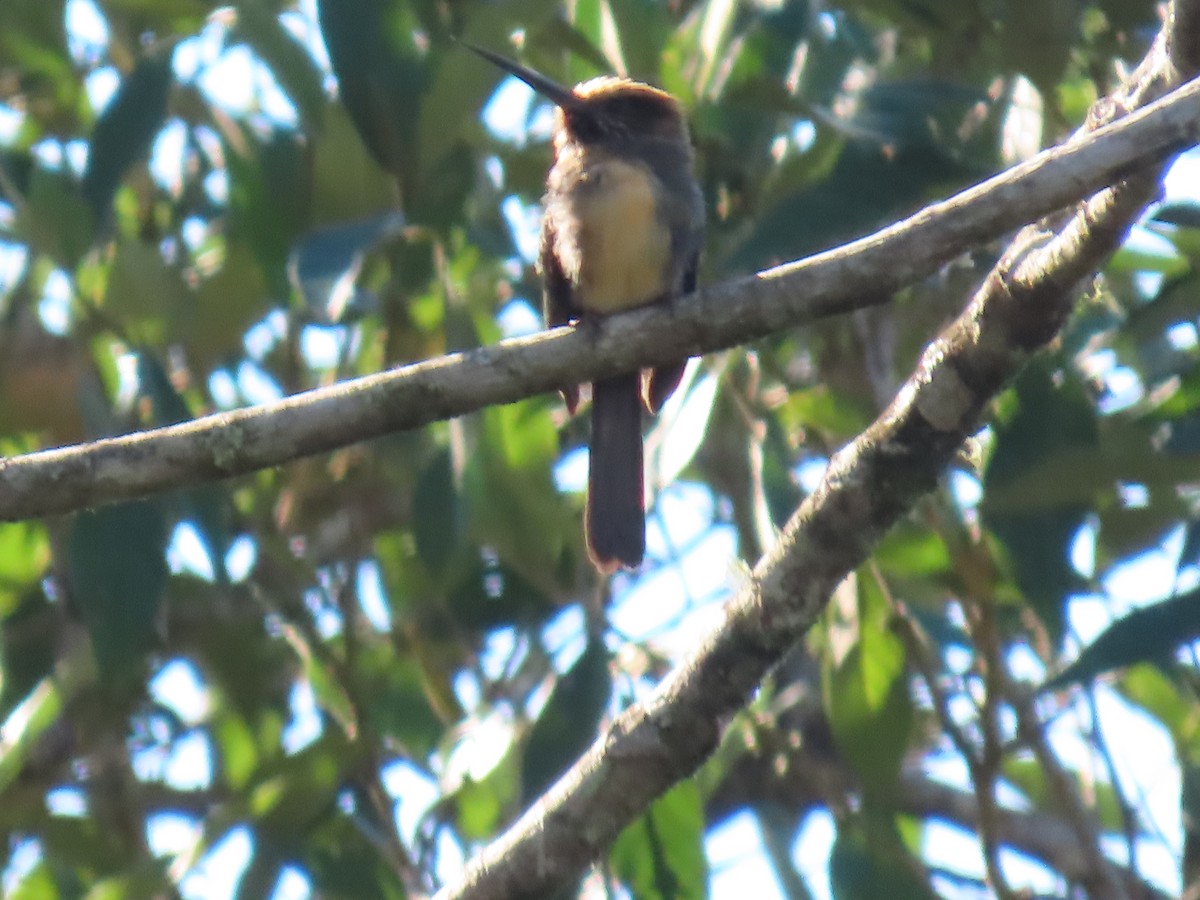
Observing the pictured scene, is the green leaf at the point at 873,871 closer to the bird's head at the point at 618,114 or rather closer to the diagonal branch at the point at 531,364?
the diagonal branch at the point at 531,364

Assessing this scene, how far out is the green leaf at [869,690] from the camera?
398 cm

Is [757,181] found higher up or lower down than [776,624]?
higher up

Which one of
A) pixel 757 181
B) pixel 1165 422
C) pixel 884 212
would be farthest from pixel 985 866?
pixel 757 181

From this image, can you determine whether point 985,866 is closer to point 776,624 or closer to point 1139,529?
point 1139,529

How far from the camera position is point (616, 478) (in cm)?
432

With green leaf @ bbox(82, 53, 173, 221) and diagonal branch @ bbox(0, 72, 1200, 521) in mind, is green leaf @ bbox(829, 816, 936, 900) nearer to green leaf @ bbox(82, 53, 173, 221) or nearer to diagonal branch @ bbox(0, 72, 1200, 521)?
diagonal branch @ bbox(0, 72, 1200, 521)

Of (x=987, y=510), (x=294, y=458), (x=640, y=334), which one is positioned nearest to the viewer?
(x=294, y=458)

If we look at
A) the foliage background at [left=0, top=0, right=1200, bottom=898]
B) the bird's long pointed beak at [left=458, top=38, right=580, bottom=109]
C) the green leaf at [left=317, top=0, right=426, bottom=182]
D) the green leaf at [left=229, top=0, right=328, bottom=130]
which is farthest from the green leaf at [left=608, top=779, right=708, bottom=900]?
the green leaf at [left=229, top=0, right=328, bottom=130]

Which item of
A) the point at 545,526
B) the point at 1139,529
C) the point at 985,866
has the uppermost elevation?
the point at 545,526

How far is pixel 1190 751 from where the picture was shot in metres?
4.60

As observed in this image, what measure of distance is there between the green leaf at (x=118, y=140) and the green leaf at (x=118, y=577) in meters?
0.73

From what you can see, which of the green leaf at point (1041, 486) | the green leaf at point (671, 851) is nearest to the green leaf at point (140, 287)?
the green leaf at point (671, 851)

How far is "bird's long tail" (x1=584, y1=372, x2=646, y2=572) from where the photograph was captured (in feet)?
13.8

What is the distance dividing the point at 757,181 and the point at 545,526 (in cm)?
108
